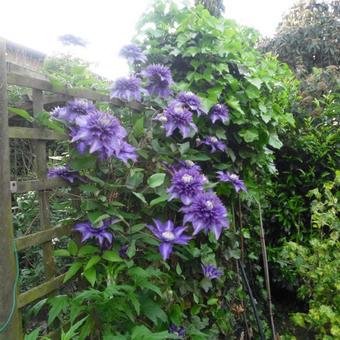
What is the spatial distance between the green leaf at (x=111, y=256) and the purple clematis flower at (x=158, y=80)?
0.73m

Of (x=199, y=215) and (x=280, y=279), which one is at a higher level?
(x=199, y=215)

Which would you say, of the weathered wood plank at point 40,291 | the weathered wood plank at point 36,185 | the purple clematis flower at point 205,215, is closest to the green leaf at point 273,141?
the purple clematis flower at point 205,215

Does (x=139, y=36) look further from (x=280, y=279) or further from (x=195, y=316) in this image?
(x=280, y=279)

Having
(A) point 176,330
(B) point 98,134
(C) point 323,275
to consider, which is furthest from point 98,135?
(C) point 323,275

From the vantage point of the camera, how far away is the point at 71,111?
1242 mm

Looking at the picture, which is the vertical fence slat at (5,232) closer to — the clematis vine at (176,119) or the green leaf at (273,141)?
the clematis vine at (176,119)

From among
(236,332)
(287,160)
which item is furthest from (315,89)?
(236,332)

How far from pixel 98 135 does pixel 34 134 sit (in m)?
0.22

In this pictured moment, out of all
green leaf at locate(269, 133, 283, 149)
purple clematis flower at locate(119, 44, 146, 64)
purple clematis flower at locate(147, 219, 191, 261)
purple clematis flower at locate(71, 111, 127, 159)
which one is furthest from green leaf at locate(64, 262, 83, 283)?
green leaf at locate(269, 133, 283, 149)

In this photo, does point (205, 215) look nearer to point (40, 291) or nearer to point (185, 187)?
point (185, 187)

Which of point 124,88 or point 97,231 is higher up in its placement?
point 124,88

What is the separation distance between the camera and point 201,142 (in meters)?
1.70

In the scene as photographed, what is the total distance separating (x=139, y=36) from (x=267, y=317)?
6.92 ft

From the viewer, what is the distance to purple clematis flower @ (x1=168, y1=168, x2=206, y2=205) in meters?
1.32
